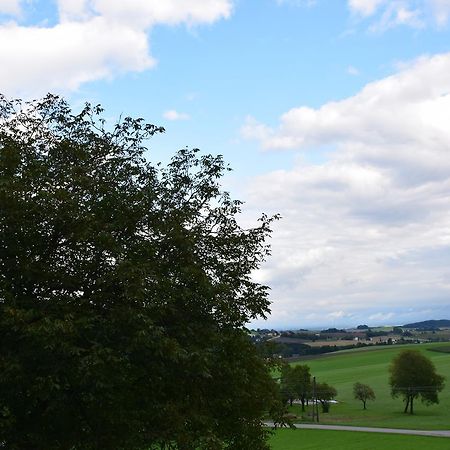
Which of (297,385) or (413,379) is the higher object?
(413,379)

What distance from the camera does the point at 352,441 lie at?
65250 mm

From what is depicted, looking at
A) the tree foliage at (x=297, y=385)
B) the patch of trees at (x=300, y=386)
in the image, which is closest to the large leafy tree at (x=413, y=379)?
the patch of trees at (x=300, y=386)

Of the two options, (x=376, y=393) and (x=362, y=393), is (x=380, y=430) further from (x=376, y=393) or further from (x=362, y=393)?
(x=376, y=393)

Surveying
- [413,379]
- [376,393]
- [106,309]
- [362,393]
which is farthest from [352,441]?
[376,393]

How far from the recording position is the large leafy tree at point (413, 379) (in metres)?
98.9

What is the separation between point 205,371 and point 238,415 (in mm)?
4935

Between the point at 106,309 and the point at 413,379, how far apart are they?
312ft

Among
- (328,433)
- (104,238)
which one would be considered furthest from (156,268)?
(328,433)

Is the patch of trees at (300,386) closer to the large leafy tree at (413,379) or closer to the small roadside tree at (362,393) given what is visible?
the small roadside tree at (362,393)

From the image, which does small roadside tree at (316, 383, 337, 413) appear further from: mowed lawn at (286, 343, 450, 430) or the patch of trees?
mowed lawn at (286, 343, 450, 430)

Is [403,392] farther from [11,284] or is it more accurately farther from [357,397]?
[11,284]

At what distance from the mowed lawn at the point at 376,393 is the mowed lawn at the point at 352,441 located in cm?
1012

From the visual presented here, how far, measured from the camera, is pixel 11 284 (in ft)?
50.3

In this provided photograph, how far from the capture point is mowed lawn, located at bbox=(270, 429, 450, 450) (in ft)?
191
